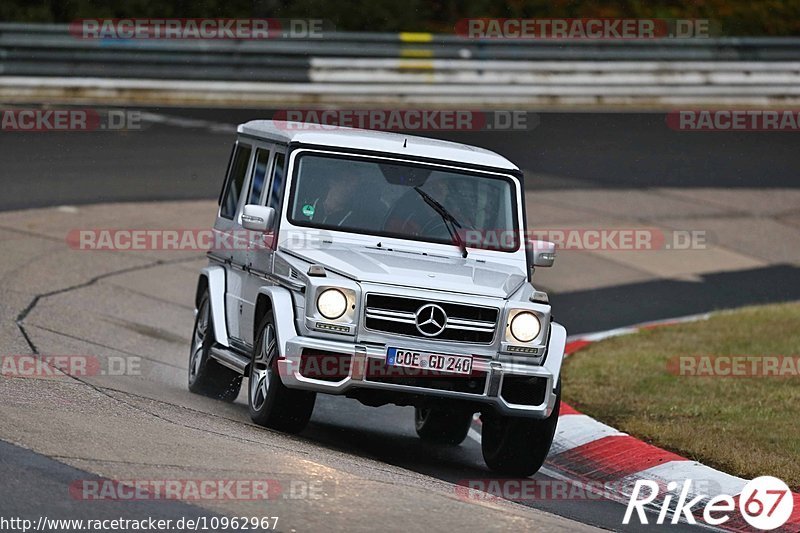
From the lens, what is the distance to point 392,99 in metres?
24.6

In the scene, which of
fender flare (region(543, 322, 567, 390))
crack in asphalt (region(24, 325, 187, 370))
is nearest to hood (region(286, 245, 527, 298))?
fender flare (region(543, 322, 567, 390))

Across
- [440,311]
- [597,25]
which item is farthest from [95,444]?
[597,25]

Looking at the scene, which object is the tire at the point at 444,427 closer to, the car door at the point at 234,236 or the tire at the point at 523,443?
the tire at the point at 523,443

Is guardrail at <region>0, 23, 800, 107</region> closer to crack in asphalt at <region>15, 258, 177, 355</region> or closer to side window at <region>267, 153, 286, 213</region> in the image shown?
crack in asphalt at <region>15, 258, 177, 355</region>

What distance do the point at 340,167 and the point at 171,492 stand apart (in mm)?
3388

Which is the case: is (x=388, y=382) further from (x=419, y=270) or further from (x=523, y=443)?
(x=523, y=443)

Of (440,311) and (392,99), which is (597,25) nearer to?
(392,99)

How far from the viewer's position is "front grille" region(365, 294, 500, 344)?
8219 millimetres

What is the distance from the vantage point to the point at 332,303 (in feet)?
27.0

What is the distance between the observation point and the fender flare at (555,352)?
333 inches

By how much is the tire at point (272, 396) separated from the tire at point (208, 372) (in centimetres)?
145

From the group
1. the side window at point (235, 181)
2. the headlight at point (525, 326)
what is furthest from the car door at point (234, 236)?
the headlight at point (525, 326)

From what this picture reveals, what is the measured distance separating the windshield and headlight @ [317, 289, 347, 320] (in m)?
1.00

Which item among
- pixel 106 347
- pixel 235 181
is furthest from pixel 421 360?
pixel 106 347
